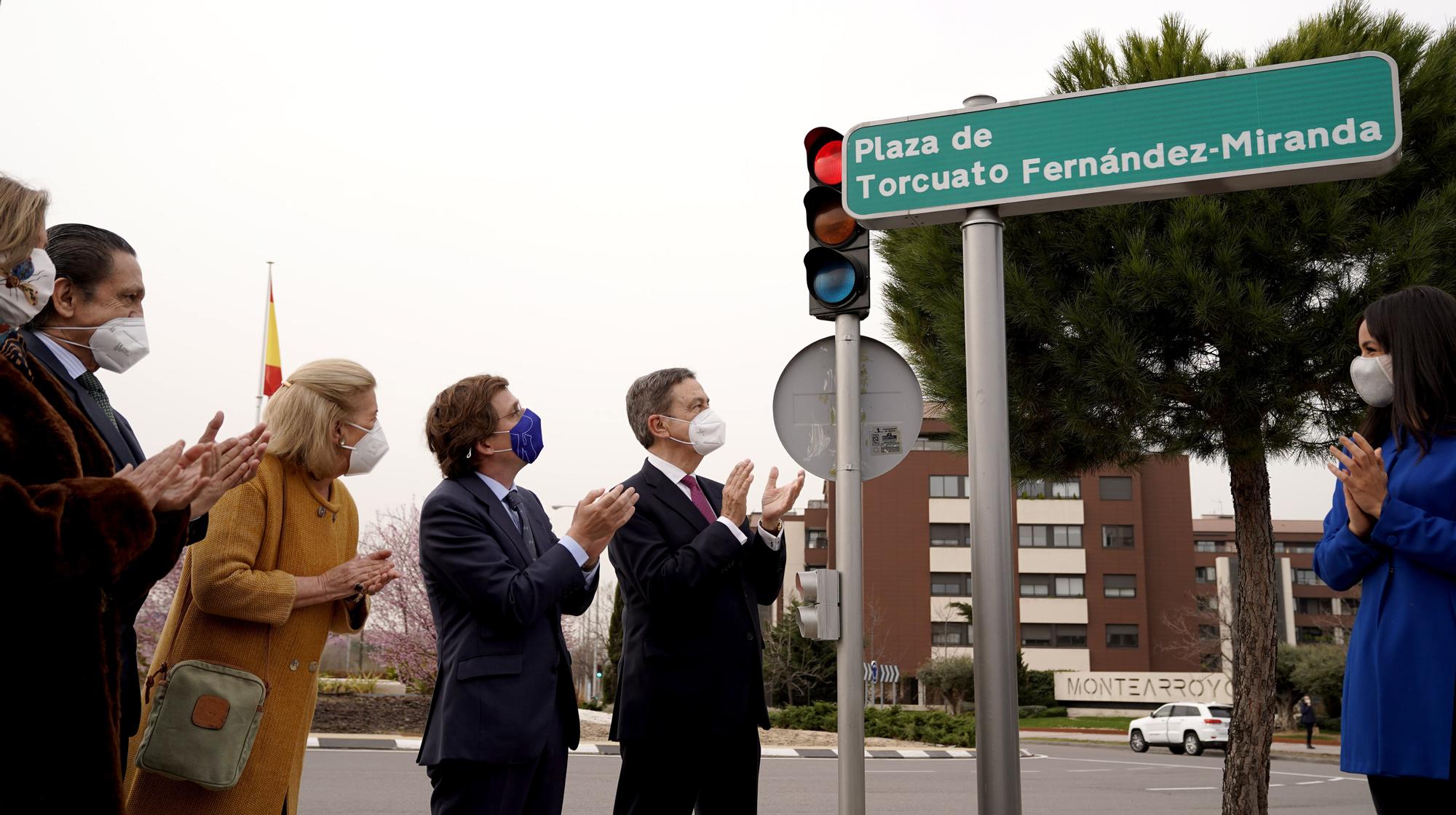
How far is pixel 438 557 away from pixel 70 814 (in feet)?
5.12

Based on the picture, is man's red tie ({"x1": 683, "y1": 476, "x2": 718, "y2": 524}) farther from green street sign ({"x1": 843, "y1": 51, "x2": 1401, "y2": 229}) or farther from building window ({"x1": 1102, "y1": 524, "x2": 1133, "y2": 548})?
building window ({"x1": 1102, "y1": 524, "x2": 1133, "y2": 548})

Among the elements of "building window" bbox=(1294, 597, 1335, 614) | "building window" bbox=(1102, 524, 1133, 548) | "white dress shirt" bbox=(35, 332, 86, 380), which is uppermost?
"building window" bbox=(1102, 524, 1133, 548)

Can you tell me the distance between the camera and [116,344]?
10.2 feet

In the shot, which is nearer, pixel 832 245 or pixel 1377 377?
pixel 1377 377

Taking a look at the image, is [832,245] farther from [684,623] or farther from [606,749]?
[606,749]

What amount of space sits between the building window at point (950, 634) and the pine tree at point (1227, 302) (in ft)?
181

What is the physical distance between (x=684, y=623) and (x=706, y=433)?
0.77 meters

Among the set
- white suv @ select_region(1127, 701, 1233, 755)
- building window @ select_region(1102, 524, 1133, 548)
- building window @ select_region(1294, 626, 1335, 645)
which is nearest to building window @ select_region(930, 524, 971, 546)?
building window @ select_region(1102, 524, 1133, 548)

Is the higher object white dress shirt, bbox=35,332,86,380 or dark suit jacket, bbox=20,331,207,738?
white dress shirt, bbox=35,332,86,380

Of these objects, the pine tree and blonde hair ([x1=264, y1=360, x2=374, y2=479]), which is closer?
blonde hair ([x1=264, y1=360, x2=374, y2=479])

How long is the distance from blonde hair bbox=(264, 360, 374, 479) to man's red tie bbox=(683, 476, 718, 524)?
1.32m

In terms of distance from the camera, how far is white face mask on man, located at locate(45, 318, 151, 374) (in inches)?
122

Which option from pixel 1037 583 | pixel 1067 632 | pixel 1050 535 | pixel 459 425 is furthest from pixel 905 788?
pixel 1050 535

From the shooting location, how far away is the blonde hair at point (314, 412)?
3.85 m
